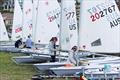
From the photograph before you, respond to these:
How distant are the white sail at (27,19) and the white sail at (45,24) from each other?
4462 mm

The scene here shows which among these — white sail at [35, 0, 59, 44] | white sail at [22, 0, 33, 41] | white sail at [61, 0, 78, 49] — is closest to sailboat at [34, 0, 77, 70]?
white sail at [61, 0, 78, 49]

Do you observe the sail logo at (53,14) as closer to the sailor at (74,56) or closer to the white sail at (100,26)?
the white sail at (100,26)

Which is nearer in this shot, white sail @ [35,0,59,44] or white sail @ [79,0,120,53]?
white sail @ [79,0,120,53]

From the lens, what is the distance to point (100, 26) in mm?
15906

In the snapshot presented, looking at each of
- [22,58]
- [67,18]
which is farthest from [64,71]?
[22,58]

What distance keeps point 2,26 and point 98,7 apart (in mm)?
17444

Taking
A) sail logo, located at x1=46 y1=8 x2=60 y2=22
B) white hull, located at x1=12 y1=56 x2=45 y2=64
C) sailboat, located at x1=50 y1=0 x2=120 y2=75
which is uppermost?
sail logo, located at x1=46 y1=8 x2=60 y2=22

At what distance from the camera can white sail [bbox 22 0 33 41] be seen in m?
27.7

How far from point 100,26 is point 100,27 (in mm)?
34

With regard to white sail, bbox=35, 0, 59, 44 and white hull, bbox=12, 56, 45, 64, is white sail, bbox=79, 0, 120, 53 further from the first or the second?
white sail, bbox=35, 0, 59, 44

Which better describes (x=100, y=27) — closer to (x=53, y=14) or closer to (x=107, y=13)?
(x=107, y=13)

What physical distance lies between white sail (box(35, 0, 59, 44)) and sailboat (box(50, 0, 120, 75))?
23.2 ft

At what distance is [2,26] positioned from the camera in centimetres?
3262

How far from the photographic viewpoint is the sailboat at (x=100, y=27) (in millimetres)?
15797
